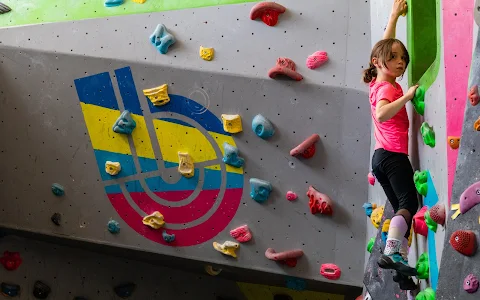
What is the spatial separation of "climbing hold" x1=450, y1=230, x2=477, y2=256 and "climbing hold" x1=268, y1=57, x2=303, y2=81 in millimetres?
1974

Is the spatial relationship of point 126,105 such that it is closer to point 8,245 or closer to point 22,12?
point 22,12

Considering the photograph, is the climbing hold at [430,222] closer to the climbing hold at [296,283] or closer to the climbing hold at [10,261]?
the climbing hold at [296,283]

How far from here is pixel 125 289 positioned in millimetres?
5031

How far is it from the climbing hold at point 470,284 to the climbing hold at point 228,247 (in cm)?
226

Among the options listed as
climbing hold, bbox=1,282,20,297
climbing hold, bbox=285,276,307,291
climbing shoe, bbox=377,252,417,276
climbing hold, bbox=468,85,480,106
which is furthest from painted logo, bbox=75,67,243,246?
climbing hold, bbox=468,85,480,106

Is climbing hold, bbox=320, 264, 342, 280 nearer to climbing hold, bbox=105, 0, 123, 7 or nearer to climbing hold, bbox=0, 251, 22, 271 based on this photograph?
climbing hold, bbox=105, 0, 123, 7

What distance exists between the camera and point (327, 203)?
4.08 meters

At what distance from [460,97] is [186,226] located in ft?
7.13

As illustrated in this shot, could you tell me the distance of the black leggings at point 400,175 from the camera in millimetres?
2967

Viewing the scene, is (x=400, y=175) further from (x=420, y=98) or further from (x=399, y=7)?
(x=399, y=7)

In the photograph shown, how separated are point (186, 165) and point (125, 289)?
46.1 inches

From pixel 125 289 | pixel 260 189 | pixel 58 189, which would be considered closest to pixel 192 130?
pixel 260 189

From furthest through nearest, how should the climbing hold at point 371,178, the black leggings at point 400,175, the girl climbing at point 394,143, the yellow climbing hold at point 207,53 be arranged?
the yellow climbing hold at point 207,53
the climbing hold at point 371,178
the black leggings at point 400,175
the girl climbing at point 394,143

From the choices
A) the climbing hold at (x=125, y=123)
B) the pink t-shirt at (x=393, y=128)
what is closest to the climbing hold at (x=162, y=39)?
the climbing hold at (x=125, y=123)
